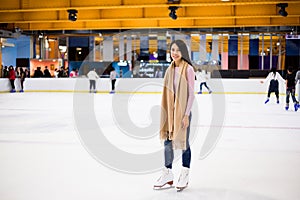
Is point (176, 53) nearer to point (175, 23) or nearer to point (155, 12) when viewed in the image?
point (155, 12)

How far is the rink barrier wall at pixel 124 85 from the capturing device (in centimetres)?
1761

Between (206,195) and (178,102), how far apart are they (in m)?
0.84

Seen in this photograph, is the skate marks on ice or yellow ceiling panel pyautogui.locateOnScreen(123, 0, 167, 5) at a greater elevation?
yellow ceiling panel pyautogui.locateOnScreen(123, 0, 167, 5)

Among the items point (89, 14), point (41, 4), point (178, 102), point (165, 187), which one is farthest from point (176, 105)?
point (89, 14)

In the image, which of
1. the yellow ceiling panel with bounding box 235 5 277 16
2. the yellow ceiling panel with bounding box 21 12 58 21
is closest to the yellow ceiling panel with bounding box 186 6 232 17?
the yellow ceiling panel with bounding box 235 5 277 16

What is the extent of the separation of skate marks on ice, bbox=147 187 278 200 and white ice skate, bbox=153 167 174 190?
0.21 ft

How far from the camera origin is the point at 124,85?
18484 mm

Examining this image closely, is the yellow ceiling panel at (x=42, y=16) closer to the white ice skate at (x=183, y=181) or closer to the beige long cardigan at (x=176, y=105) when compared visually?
the beige long cardigan at (x=176, y=105)

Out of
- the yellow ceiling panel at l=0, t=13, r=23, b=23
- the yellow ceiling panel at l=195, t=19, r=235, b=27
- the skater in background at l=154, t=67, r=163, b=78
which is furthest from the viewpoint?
the skater in background at l=154, t=67, r=163, b=78

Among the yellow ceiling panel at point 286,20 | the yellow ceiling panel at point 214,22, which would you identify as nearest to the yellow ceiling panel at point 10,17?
the yellow ceiling panel at point 214,22

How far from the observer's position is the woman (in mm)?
3143

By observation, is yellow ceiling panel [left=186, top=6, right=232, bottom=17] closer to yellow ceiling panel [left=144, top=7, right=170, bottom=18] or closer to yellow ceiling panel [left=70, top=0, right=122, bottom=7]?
yellow ceiling panel [left=144, top=7, right=170, bottom=18]

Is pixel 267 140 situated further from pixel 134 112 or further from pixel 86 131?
pixel 134 112

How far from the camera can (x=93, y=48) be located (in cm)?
2448
